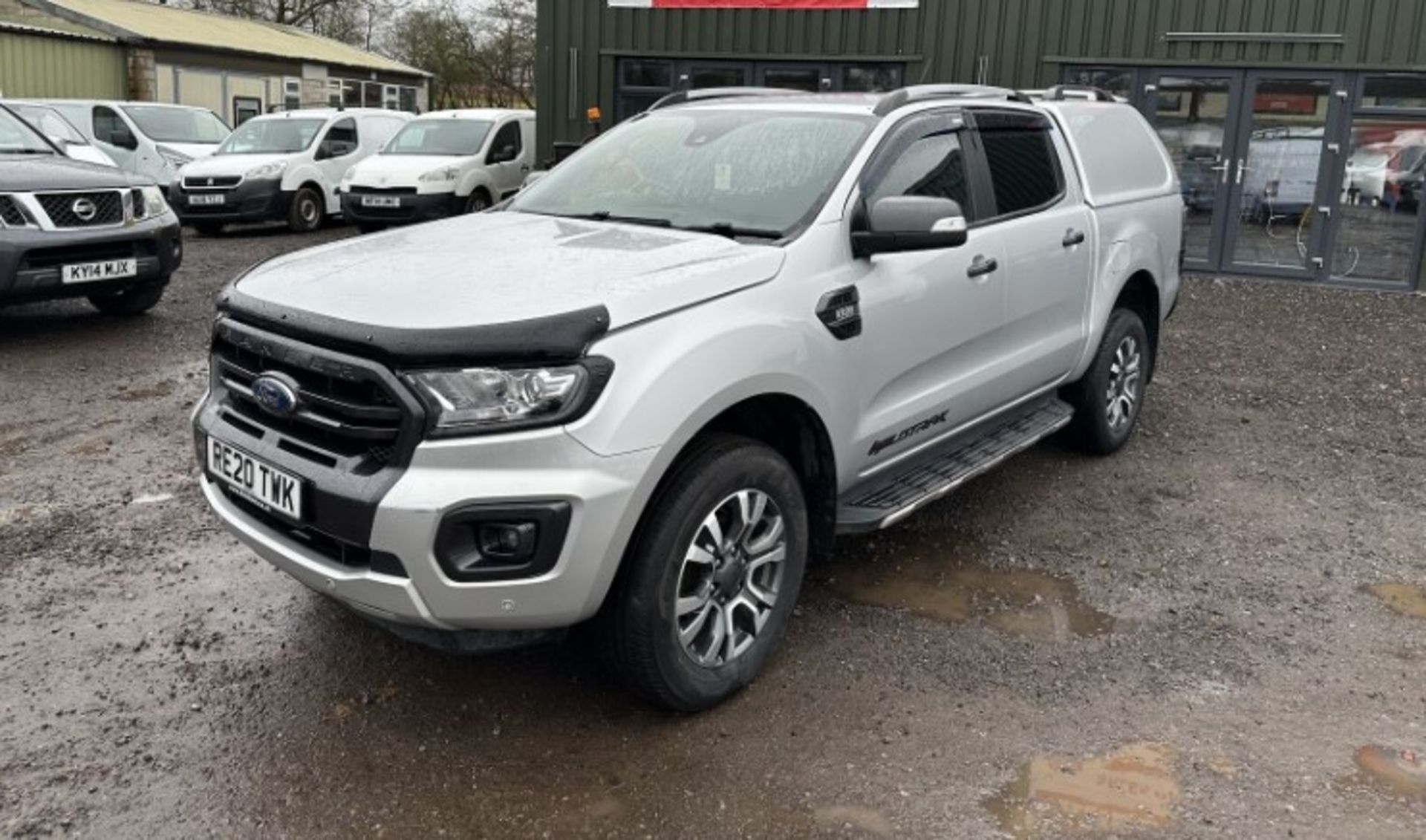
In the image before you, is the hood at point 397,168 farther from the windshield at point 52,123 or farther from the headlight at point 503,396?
the headlight at point 503,396

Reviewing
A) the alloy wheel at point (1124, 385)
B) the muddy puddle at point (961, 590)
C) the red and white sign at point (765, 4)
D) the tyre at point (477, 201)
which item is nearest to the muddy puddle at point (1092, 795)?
the muddy puddle at point (961, 590)

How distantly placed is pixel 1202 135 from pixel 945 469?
10059mm

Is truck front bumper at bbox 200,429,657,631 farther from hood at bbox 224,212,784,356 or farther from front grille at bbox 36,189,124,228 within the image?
front grille at bbox 36,189,124,228

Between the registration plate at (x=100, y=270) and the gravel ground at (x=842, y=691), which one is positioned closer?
the gravel ground at (x=842, y=691)

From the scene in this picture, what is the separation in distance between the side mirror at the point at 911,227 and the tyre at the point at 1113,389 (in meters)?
2.16

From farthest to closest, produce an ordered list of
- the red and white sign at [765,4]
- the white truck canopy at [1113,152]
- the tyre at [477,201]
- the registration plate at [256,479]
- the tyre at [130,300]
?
the tyre at [477,201] → the red and white sign at [765,4] → the tyre at [130,300] → the white truck canopy at [1113,152] → the registration plate at [256,479]

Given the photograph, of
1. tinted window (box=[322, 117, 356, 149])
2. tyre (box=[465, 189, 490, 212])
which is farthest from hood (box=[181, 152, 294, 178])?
tyre (box=[465, 189, 490, 212])

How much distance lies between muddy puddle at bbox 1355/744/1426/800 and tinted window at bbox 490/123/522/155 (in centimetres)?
1357

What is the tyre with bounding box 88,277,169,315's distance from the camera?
8453 millimetres

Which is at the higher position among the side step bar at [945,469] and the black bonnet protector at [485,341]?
the black bonnet protector at [485,341]

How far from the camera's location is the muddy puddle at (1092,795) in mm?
2793

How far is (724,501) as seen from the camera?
3.10m

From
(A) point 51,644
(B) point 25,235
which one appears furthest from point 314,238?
(A) point 51,644

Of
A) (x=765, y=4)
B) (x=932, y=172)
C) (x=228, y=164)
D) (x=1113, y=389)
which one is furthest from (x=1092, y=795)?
(x=228, y=164)
